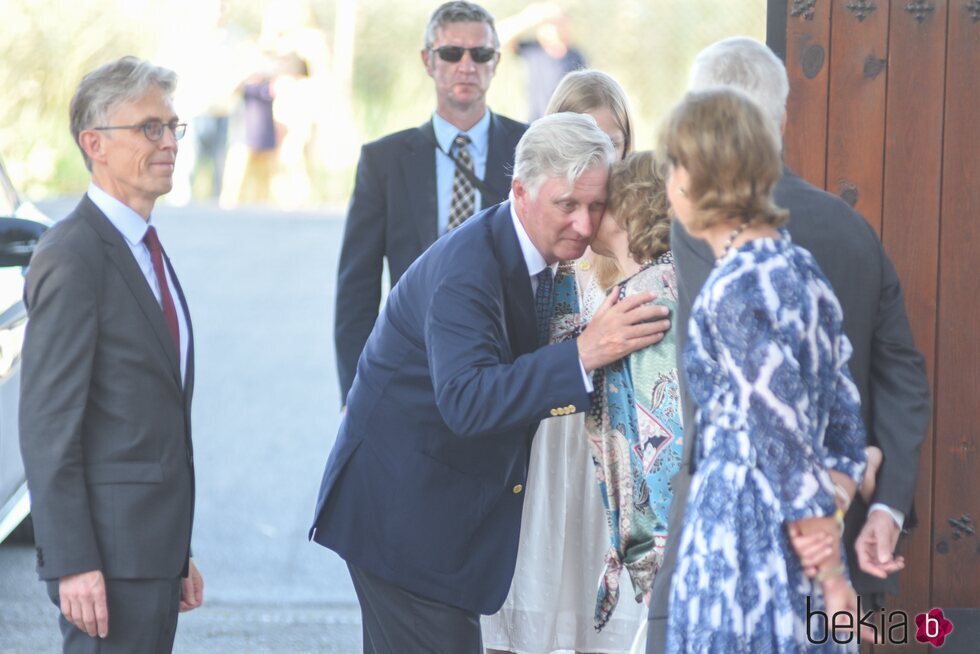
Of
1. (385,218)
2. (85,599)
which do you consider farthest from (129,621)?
(385,218)

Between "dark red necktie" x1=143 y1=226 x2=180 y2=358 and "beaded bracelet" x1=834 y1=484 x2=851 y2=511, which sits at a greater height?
"dark red necktie" x1=143 y1=226 x2=180 y2=358

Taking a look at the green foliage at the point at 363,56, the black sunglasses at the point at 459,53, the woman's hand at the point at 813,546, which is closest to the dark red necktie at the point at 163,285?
the woman's hand at the point at 813,546

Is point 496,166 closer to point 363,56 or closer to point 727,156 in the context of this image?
point 727,156

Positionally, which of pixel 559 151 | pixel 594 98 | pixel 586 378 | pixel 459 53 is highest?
pixel 459 53

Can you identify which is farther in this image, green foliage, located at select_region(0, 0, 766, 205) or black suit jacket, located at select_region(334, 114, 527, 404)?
green foliage, located at select_region(0, 0, 766, 205)

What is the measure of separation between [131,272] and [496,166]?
2.00 meters

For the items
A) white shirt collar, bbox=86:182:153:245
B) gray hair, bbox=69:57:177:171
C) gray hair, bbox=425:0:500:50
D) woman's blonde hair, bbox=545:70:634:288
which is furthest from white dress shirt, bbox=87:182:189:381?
gray hair, bbox=425:0:500:50

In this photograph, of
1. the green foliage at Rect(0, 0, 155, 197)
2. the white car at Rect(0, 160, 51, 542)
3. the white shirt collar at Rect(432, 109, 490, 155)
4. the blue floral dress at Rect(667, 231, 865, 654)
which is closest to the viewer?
the blue floral dress at Rect(667, 231, 865, 654)

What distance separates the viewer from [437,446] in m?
3.06

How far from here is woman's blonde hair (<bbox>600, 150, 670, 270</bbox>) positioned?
117 inches

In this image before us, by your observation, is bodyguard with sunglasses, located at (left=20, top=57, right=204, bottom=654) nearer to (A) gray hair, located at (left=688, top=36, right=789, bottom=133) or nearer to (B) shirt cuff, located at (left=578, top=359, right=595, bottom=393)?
(B) shirt cuff, located at (left=578, top=359, right=595, bottom=393)

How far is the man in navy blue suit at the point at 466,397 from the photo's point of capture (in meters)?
2.83

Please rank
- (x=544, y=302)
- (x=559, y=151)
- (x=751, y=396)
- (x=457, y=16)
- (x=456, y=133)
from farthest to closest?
(x=457, y=16) → (x=456, y=133) → (x=544, y=302) → (x=559, y=151) → (x=751, y=396)

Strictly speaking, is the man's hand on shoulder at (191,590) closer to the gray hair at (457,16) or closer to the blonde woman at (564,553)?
the blonde woman at (564,553)
